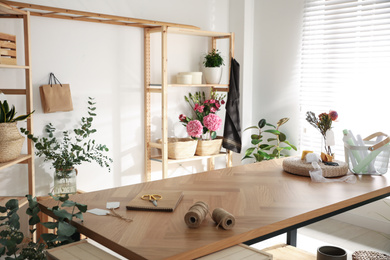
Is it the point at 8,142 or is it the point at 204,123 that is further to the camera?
the point at 204,123

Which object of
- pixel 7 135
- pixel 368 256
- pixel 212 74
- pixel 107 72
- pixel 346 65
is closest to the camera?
pixel 7 135

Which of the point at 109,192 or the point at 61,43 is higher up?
the point at 61,43

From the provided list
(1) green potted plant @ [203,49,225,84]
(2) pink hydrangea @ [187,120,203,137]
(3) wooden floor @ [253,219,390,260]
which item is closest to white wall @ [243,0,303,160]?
(1) green potted plant @ [203,49,225,84]

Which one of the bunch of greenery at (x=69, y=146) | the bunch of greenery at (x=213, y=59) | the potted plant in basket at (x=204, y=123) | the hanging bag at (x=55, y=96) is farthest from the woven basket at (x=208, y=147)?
the hanging bag at (x=55, y=96)

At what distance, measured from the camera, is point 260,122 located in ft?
15.4

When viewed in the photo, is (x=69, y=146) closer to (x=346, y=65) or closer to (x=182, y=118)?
(x=182, y=118)

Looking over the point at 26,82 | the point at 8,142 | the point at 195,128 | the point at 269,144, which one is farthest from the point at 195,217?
the point at 269,144

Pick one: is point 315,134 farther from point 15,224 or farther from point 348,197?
point 15,224

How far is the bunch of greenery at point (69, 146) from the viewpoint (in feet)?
11.3

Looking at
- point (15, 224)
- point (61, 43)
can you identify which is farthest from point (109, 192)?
point (61, 43)

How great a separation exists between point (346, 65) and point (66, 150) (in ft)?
8.96

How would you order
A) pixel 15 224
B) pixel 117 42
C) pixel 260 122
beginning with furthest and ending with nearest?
pixel 260 122
pixel 117 42
pixel 15 224

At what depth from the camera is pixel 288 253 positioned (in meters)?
2.81

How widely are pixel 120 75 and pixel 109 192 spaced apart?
202 centimetres
